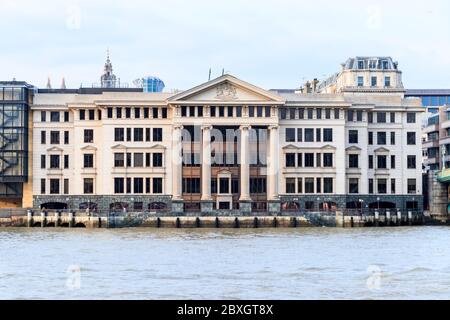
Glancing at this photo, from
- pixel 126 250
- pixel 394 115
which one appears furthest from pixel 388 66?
pixel 126 250

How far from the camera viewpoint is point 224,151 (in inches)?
Result: 4791

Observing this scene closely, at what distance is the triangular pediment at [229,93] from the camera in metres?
118

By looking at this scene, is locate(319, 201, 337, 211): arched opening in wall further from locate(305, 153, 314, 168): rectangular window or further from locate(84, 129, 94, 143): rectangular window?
locate(84, 129, 94, 143): rectangular window

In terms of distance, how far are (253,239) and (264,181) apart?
40918 millimetres

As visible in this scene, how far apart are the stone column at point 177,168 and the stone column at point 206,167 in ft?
8.57

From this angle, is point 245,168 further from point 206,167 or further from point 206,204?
point 206,204

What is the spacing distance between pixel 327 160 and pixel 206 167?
14.3 meters

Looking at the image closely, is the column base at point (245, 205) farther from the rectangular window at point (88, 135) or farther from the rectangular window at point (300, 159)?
the rectangular window at point (88, 135)

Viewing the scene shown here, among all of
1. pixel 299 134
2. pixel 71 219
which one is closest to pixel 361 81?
pixel 299 134

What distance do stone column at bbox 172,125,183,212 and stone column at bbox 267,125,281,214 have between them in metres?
10.1

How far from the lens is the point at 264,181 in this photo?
121688mm

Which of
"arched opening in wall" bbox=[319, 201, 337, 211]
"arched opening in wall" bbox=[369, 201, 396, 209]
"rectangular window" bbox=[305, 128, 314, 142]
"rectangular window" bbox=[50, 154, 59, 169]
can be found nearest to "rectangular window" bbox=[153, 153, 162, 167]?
"rectangular window" bbox=[50, 154, 59, 169]

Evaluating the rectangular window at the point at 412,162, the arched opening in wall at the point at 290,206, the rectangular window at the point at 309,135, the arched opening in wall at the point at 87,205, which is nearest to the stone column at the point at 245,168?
the arched opening in wall at the point at 290,206

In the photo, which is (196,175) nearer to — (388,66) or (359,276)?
(388,66)
